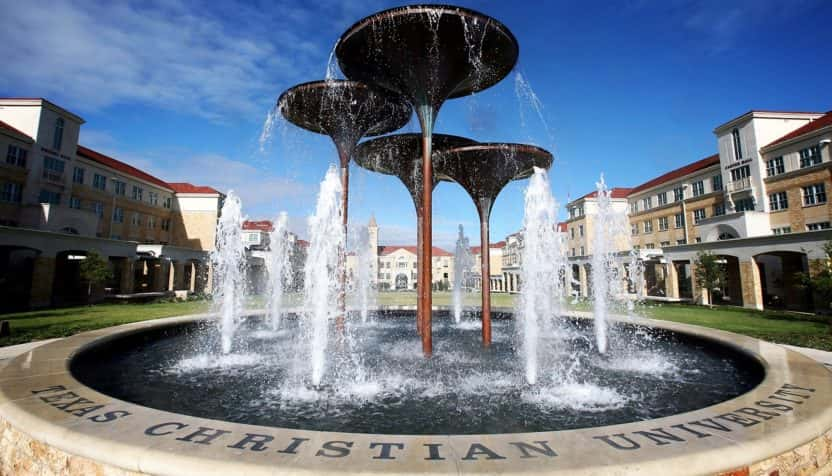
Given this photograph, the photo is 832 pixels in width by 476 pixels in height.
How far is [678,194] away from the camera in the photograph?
138 feet

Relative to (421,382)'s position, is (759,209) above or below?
above

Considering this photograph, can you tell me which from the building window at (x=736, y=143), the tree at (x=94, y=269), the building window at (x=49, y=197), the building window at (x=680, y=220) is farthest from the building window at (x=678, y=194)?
the building window at (x=49, y=197)

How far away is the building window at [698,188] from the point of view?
39.0 m

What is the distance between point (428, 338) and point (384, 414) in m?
3.91

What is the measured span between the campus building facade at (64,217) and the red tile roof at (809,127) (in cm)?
5054

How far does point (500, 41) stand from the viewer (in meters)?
9.31

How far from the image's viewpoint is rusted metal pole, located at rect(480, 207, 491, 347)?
11591 millimetres

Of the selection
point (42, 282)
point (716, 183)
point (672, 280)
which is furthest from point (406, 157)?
point (716, 183)

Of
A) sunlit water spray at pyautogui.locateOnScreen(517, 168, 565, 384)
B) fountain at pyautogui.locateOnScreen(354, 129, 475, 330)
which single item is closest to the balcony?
sunlit water spray at pyautogui.locateOnScreen(517, 168, 565, 384)

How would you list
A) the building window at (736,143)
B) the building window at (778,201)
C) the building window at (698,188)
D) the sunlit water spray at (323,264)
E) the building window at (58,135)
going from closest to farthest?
the sunlit water spray at (323,264), the building window at (778,201), the building window at (58,135), the building window at (736,143), the building window at (698,188)

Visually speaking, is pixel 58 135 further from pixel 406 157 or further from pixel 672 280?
pixel 672 280

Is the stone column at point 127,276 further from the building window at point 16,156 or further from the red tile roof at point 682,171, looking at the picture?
the red tile roof at point 682,171

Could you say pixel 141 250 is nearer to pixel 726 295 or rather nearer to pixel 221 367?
pixel 221 367

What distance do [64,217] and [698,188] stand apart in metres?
55.7
